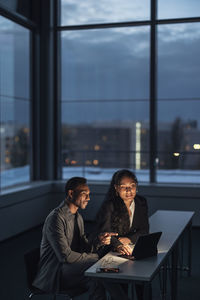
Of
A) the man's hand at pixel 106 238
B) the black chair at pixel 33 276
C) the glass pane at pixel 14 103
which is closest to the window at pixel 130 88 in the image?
the glass pane at pixel 14 103

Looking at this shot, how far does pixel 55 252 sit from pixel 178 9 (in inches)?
208

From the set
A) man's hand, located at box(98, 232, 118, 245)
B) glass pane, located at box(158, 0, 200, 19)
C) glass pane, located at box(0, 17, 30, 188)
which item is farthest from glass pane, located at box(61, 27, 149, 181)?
man's hand, located at box(98, 232, 118, 245)

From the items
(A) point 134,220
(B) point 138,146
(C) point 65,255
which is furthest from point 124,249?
(B) point 138,146

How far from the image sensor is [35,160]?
25.4ft

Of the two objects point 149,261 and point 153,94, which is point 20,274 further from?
point 153,94

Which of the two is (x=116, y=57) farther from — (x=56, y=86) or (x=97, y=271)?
(x=97, y=271)

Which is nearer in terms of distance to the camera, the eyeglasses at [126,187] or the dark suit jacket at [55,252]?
the dark suit jacket at [55,252]

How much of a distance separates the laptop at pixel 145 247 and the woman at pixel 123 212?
36 cm

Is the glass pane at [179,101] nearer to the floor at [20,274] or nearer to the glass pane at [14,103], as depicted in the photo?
the floor at [20,274]

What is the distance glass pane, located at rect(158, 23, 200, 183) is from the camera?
729 cm

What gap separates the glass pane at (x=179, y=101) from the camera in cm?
729

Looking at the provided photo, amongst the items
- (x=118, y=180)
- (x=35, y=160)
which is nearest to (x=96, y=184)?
(x=35, y=160)

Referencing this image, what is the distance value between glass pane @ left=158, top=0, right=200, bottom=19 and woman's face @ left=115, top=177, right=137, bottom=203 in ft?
14.9

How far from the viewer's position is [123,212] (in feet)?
11.4
